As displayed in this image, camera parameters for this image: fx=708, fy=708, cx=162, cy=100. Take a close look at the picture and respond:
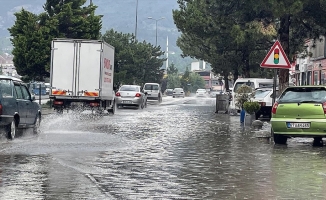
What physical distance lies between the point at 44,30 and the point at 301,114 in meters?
26.3

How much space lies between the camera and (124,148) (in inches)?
629

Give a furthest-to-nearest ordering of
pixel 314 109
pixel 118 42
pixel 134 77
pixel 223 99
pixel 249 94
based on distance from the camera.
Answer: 1. pixel 134 77
2. pixel 118 42
3. pixel 223 99
4. pixel 249 94
5. pixel 314 109

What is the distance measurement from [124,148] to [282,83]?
15.5 meters

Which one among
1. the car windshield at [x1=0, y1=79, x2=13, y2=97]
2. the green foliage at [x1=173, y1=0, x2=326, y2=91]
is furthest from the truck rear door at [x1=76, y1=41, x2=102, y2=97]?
the car windshield at [x1=0, y1=79, x2=13, y2=97]

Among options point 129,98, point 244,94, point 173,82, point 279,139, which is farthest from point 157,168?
point 173,82

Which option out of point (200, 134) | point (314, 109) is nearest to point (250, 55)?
point (200, 134)

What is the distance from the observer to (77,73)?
30375 millimetres

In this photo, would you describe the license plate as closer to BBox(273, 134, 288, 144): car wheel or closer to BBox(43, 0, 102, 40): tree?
BBox(273, 134, 288, 144): car wheel

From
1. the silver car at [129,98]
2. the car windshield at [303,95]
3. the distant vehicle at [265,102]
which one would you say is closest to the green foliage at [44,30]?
the silver car at [129,98]

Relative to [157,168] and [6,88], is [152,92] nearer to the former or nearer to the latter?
[6,88]

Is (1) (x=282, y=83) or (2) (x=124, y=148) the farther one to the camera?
(1) (x=282, y=83)

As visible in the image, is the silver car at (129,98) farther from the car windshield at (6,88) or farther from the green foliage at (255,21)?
the car windshield at (6,88)

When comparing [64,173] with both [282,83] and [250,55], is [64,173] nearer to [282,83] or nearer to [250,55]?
[282,83]

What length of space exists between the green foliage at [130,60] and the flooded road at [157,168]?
39951mm
